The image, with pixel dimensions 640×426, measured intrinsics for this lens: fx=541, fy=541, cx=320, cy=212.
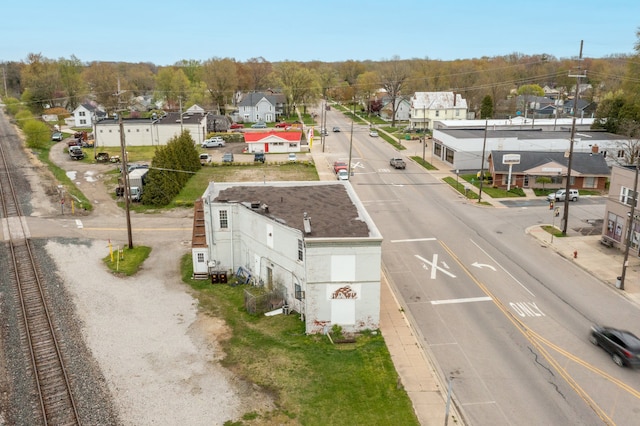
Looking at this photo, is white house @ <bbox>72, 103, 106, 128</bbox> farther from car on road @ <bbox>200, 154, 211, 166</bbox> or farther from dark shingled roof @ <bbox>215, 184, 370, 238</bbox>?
dark shingled roof @ <bbox>215, 184, 370, 238</bbox>

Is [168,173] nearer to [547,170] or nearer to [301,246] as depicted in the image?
[301,246]

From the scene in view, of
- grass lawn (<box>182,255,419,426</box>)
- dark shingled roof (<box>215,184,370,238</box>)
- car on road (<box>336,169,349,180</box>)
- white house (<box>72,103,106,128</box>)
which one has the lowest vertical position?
grass lawn (<box>182,255,419,426</box>)

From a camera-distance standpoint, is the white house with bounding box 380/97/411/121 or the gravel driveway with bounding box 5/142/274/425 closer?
the gravel driveway with bounding box 5/142/274/425

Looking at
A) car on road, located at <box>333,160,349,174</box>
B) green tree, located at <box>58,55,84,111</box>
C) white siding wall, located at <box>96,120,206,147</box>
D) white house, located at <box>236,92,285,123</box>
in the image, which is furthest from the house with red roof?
green tree, located at <box>58,55,84,111</box>

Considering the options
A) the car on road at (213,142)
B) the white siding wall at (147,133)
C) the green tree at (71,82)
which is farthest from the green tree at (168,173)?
the green tree at (71,82)

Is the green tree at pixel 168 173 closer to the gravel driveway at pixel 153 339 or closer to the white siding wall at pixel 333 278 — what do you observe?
the gravel driveway at pixel 153 339

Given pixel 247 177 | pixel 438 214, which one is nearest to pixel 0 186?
pixel 247 177
